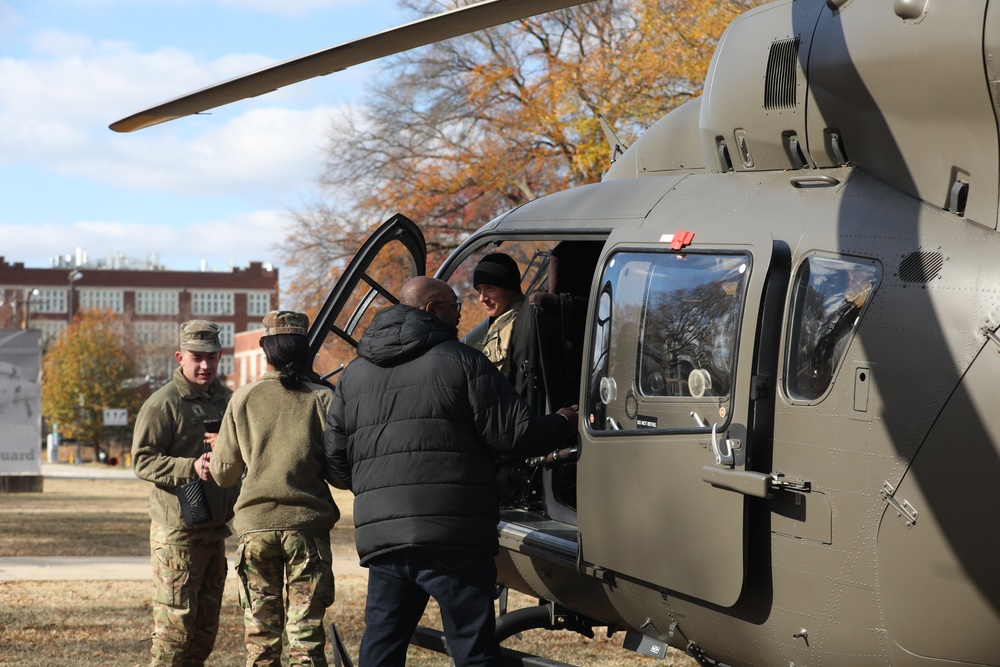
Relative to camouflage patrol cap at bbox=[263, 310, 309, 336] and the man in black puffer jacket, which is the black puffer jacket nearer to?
the man in black puffer jacket

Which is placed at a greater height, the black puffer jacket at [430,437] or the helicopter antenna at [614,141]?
the helicopter antenna at [614,141]

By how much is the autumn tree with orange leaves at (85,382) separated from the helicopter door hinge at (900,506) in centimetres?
7449

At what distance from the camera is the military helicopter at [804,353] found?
13.0 feet

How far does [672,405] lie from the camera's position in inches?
187

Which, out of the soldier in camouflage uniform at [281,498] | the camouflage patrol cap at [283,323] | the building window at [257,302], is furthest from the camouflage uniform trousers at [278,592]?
the building window at [257,302]

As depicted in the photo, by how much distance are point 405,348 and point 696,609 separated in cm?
157

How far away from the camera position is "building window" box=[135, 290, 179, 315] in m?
113

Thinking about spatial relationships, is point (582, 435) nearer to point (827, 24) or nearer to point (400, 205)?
point (827, 24)

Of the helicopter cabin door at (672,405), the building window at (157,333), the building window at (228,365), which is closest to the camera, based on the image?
the helicopter cabin door at (672,405)

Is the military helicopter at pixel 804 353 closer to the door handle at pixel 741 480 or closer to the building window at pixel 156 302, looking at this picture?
the door handle at pixel 741 480

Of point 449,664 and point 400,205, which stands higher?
point 400,205

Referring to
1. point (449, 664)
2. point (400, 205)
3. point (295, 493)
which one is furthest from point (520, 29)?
point (295, 493)

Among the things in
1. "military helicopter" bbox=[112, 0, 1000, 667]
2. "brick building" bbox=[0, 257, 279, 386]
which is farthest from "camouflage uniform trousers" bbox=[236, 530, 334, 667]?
"brick building" bbox=[0, 257, 279, 386]

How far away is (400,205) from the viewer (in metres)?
23.3
